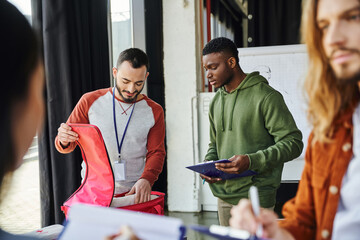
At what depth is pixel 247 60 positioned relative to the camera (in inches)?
154

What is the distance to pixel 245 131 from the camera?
6.04 feet

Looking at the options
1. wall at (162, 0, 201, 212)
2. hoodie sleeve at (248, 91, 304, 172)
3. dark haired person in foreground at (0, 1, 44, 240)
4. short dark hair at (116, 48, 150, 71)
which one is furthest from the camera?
wall at (162, 0, 201, 212)

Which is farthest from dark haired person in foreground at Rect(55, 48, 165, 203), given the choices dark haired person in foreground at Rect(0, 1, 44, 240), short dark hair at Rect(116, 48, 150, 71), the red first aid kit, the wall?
the wall

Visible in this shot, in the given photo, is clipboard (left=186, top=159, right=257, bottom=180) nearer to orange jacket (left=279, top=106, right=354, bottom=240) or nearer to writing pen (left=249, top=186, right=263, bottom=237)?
orange jacket (left=279, top=106, right=354, bottom=240)

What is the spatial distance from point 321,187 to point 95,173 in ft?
3.44

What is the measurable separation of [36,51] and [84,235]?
14.7 inches

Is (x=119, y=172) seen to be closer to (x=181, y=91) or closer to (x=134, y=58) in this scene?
(x=134, y=58)

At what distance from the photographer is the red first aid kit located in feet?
5.17

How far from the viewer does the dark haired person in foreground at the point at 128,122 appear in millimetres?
1860

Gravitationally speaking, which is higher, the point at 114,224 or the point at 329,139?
the point at 329,139

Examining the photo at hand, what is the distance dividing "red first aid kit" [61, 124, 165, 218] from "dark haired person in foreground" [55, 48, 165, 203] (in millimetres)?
180

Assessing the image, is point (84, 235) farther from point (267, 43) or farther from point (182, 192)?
point (267, 43)

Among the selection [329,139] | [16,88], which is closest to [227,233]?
[329,139]

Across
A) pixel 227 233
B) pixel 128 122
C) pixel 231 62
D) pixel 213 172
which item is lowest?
pixel 213 172
